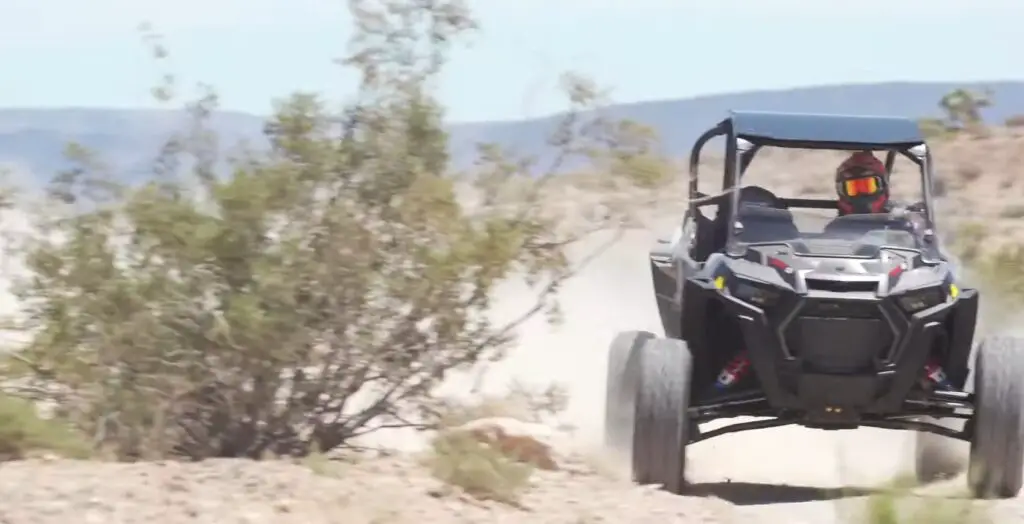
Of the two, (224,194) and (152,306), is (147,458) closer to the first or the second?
(152,306)

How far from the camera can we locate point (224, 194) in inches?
359

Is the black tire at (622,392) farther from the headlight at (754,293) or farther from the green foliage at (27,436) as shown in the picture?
the green foliage at (27,436)

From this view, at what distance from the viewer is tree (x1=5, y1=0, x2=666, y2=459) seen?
9.16 metres

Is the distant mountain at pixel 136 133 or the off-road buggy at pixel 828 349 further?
the distant mountain at pixel 136 133

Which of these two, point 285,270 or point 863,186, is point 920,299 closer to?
point 863,186

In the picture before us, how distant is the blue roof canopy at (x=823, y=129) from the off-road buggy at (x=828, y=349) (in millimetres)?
59

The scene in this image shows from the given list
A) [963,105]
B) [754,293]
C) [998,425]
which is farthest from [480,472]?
[963,105]

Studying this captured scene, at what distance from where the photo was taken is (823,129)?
977 centimetres

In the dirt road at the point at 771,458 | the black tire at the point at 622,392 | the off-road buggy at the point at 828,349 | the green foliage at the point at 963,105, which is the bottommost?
the dirt road at the point at 771,458

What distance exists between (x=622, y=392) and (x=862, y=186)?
1922 millimetres

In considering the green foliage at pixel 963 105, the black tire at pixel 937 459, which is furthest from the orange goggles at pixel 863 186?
the green foliage at pixel 963 105

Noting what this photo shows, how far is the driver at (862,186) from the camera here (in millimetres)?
9789

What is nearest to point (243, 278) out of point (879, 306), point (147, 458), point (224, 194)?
point (224, 194)

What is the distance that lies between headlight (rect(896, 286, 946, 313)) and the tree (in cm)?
203
